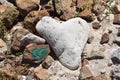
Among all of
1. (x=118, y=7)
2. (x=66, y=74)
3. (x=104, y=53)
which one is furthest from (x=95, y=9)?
(x=66, y=74)

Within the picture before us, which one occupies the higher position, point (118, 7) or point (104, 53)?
point (118, 7)

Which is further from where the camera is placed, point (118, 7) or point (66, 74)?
point (118, 7)

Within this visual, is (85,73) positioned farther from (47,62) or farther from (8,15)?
(8,15)

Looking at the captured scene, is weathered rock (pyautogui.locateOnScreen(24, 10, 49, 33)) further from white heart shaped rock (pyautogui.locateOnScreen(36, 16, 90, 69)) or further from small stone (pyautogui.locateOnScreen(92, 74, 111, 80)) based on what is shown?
small stone (pyautogui.locateOnScreen(92, 74, 111, 80))

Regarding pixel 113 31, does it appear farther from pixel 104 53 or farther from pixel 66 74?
pixel 66 74

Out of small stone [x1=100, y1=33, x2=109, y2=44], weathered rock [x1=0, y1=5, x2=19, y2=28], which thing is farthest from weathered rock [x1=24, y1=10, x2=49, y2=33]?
small stone [x1=100, y1=33, x2=109, y2=44]
